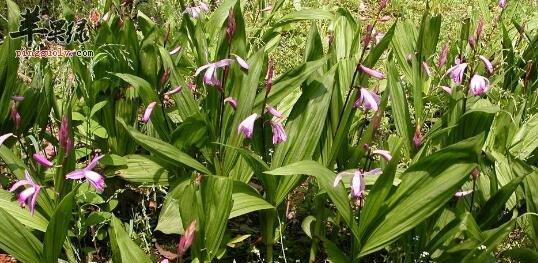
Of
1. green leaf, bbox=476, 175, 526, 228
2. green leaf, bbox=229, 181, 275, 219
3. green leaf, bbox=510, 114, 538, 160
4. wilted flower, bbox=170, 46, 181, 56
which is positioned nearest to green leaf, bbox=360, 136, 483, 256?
green leaf, bbox=476, 175, 526, 228

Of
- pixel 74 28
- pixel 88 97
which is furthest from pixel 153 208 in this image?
pixel 74 28

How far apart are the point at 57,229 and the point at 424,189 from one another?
1061 mm

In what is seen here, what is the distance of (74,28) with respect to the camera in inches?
108

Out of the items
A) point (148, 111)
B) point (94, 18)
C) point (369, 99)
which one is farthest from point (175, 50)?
point (369, 99)

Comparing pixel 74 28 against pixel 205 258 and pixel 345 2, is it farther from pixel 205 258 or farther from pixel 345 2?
pixel 345 2

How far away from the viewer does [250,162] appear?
2.10m

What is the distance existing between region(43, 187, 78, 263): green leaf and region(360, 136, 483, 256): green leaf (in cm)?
88

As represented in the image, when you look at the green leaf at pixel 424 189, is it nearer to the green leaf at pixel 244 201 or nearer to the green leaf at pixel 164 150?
the green leaf at pixel 244 201

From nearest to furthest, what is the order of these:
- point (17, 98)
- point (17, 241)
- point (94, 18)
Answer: point (17, 241) < point (17, 98) < point (94, 18)

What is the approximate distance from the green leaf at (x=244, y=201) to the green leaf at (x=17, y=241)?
596mm

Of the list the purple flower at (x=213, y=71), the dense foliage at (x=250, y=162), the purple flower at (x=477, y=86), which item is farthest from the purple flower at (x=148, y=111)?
the purple flower at (x=477, y=86)

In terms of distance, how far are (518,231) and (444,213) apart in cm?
58

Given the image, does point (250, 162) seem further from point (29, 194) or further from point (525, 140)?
point (525, 140)

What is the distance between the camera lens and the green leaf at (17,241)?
1.88 meters
